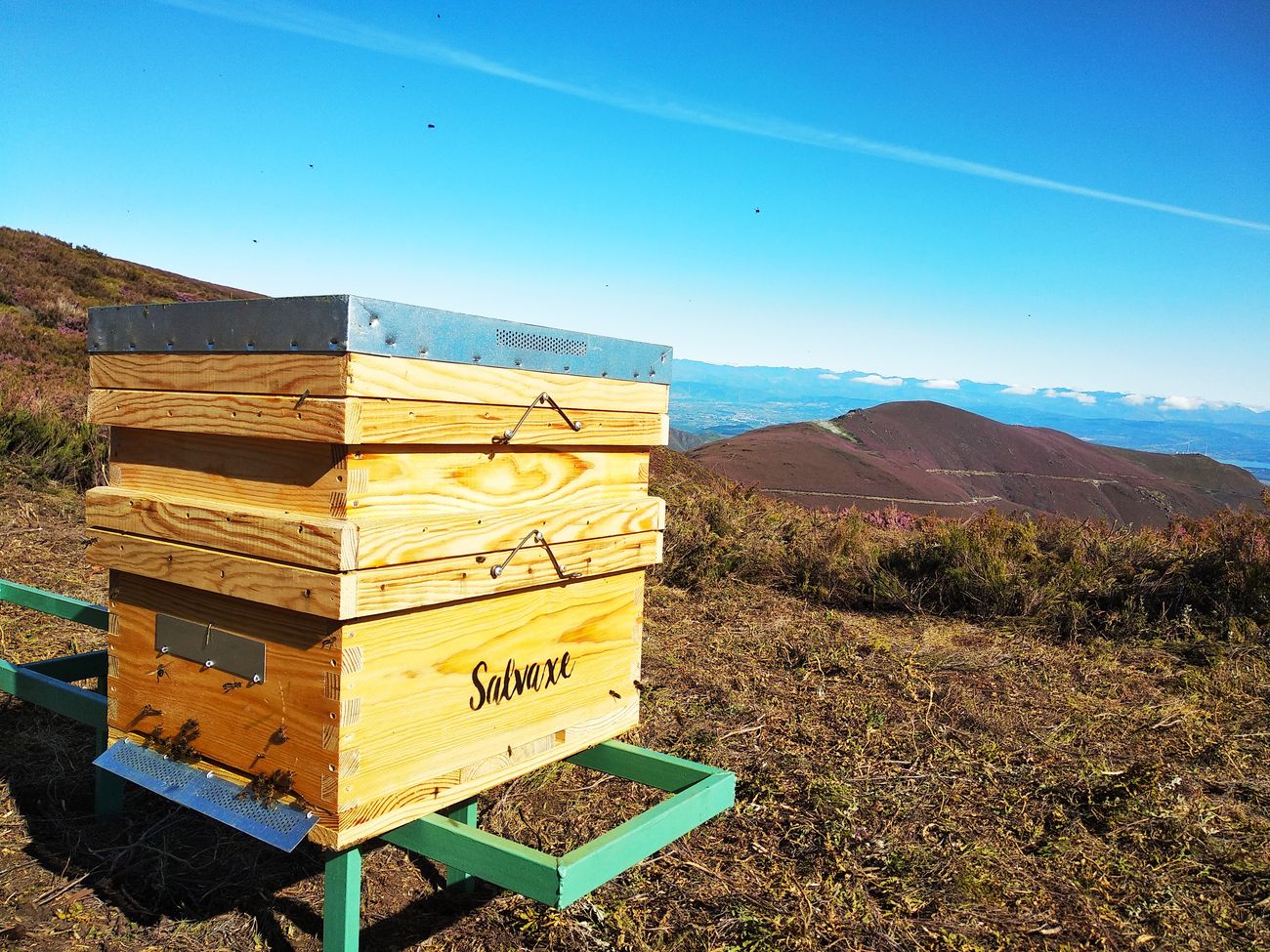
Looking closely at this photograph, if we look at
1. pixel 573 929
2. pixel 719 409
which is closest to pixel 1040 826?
pixel 573 929

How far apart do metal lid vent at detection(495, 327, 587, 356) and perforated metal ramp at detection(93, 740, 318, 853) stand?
1356 millimetres

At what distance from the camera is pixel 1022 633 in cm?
720

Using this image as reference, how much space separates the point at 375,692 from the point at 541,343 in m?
1.06

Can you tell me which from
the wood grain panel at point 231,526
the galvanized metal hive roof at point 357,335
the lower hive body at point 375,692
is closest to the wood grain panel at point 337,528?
the wood grain panel at point 231,526

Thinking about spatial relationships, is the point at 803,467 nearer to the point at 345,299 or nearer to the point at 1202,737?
the point at 1202,737

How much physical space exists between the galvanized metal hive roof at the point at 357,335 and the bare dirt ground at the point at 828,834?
1986mm

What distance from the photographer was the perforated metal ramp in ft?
7.46

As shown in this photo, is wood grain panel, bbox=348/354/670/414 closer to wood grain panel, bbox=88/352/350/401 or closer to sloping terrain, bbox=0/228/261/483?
wood grain panel, bbox=88/352/350/401

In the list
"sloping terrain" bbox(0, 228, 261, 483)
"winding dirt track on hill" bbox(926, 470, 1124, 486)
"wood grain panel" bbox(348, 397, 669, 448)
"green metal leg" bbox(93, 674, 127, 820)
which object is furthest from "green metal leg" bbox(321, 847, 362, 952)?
"winding dirt track on hill" bbox(926, 470, 1124, 486)

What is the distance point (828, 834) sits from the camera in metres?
3.82

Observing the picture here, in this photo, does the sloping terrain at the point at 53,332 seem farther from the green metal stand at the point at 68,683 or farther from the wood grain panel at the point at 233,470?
the wood grain panel at the point at 233,470

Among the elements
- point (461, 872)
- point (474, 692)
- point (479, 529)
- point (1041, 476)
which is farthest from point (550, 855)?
point (1041, 476)

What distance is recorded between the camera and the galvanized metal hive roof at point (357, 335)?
2135 mm

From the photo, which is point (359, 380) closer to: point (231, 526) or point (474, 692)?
point (231, 526)
